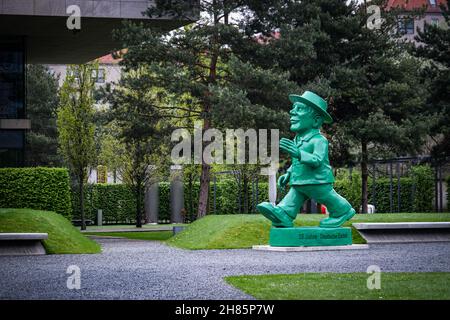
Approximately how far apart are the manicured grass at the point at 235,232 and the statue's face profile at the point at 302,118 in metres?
3.39

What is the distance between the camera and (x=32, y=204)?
27.1 metres

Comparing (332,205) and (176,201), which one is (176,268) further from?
(176,201)

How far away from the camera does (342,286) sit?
36.6 ft

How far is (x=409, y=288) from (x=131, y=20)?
21.4 m

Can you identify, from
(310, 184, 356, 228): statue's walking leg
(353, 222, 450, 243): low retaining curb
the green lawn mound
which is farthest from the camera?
(353, 222, 450, 243): low retaining curb

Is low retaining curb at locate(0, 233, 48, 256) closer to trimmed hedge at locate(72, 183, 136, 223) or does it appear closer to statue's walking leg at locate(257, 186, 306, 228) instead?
statue's walking leg at locate(257, 186, 306, 228)

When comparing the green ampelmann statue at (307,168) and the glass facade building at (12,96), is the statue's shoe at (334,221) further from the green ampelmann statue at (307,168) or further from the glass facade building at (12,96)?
the glass facade building at (12,96)

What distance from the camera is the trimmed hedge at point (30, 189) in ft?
88.4

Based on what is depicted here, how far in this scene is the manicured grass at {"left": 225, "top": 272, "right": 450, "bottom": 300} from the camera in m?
10.1

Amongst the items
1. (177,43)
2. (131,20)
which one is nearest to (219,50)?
(177,43)

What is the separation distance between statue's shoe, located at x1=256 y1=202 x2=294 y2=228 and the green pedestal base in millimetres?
176

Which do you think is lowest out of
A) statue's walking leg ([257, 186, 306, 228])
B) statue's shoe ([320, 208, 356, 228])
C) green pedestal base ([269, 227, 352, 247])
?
green pedestal base ([269, 227, 352, 247])

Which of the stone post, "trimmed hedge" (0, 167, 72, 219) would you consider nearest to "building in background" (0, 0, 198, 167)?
"trimmed hedge" (0, 167, 72, 219)
